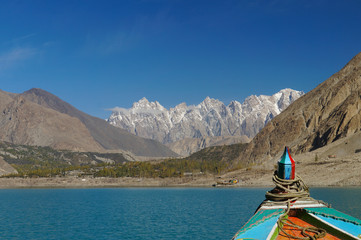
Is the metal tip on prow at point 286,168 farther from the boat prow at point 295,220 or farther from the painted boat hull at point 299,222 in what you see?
the painted boat hull at point 299,222

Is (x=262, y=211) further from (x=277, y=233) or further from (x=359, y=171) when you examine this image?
(x=359, y=171)

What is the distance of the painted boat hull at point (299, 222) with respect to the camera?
10.1 m

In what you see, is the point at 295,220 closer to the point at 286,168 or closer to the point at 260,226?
the point at 260,226

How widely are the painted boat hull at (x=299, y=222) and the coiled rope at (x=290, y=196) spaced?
0.34 feet

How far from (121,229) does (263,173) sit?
13231 centimetres

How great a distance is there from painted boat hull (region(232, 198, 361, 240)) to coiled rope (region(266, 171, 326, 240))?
0.10 metres

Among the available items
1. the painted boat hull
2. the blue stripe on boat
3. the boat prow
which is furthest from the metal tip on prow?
the blue stripe on boat

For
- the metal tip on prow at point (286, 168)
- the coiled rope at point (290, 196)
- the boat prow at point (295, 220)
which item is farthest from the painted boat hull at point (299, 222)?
the metal tip on prow at point (286, 168)

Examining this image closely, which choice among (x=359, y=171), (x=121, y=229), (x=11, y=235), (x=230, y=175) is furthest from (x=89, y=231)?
(x=230, y=175)

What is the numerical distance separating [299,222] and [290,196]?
0.75 meters

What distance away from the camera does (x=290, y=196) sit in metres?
10.9

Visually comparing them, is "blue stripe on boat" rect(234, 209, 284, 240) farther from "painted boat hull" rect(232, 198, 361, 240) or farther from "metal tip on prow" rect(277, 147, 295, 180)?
"metal tip on prow" rect(277, 147, 295, 180)

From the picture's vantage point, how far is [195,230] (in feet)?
153

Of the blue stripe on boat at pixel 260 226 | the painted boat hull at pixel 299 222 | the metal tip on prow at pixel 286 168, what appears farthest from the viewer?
the metal tip on prow at pixel 286 168
